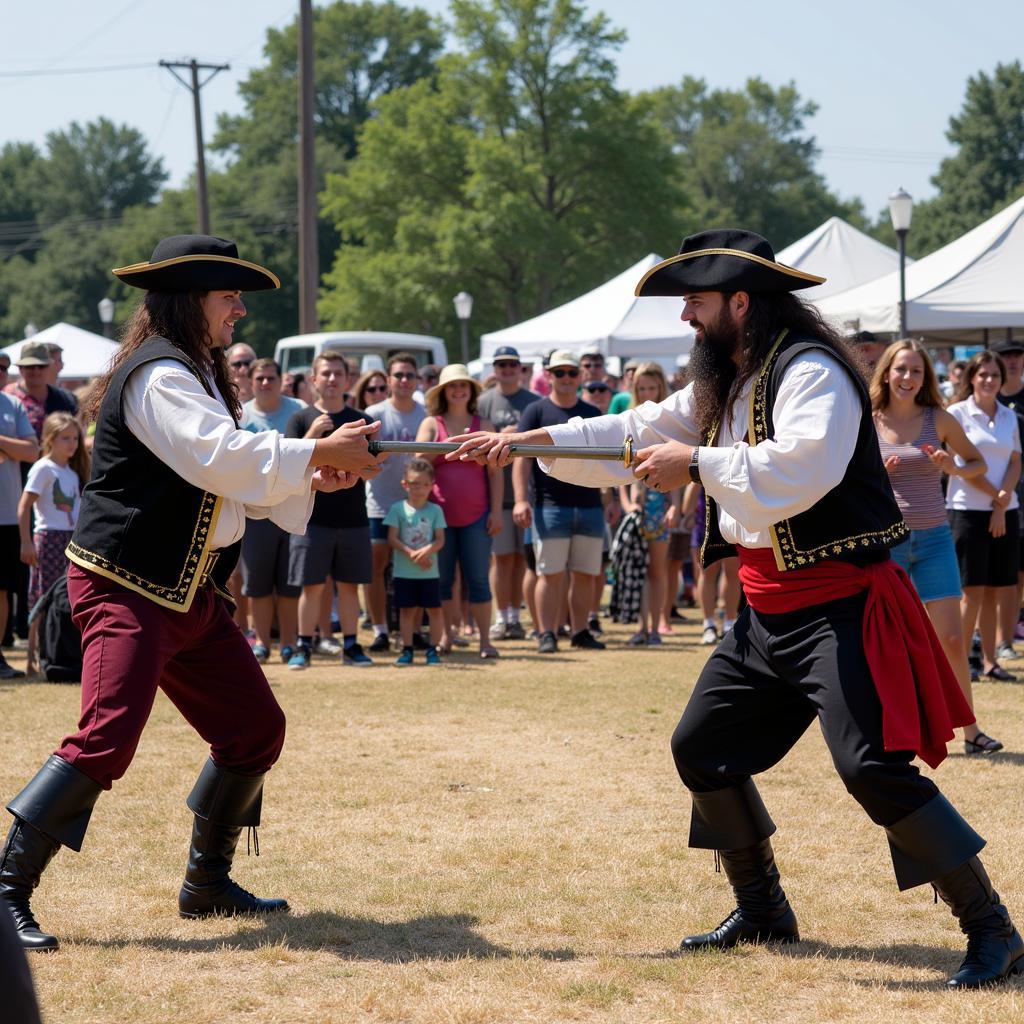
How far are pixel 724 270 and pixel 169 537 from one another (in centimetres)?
181

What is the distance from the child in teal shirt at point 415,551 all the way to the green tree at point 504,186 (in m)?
34.1

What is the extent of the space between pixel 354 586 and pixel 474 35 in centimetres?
4097

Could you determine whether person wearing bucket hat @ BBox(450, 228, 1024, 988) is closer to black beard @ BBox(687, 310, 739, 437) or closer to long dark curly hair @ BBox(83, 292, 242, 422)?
black beard @ BBox(687, 310, 739, 437)

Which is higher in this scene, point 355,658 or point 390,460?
point 390,460

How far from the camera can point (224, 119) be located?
69688 millimetres

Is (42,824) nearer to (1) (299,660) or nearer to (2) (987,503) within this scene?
(1) (299,660)

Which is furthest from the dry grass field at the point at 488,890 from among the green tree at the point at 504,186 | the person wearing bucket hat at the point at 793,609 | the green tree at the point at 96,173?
the green tree at the point at 96,173

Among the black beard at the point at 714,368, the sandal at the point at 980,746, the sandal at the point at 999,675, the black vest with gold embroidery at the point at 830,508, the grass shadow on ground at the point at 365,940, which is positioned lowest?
the grass shadow on ground at the point at 365,940

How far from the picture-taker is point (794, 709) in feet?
14.3

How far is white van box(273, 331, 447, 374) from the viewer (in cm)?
2177

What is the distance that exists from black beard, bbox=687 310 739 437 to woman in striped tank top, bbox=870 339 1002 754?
3.07 metres

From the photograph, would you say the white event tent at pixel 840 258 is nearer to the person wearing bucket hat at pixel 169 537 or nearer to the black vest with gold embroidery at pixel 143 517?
the person wearing bucket hat at pixel 169 537

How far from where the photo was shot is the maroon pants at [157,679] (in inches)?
166

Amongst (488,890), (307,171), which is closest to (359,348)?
(307,171)
